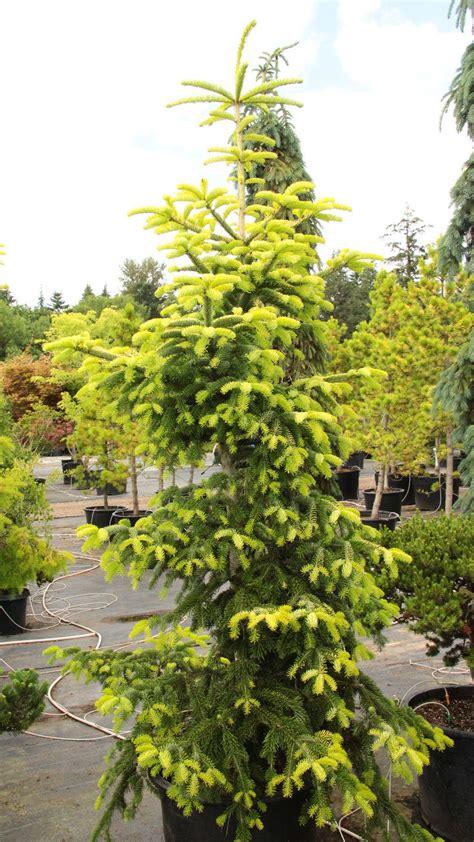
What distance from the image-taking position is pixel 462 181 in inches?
330

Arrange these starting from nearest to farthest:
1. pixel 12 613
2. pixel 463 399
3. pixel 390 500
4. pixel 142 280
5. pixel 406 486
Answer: pixel 12 613, pixel 463 399, pixel 390 500, pixel 406 486, pixel 142 280

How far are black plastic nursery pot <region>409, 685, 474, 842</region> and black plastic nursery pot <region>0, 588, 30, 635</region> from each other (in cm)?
425

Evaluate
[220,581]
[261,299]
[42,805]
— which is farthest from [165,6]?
[42,805]

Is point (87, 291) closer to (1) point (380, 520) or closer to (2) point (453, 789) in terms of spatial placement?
(1) point (380, 520)

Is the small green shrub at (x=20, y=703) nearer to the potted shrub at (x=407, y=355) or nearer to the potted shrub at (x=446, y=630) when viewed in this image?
the potted shrub at (x=446, y=630)

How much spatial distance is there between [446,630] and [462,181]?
274 inches

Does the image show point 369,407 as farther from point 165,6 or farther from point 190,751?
point 190,751

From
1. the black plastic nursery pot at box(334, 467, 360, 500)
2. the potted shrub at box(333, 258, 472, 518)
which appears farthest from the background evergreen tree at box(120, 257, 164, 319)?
the potted shrub at box(333, 258, 472, 518)

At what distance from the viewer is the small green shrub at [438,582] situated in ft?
9.89

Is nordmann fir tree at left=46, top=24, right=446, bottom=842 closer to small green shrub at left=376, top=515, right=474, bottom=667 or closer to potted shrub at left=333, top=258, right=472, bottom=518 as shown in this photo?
small green shrub at left=376, top=515, right=474, bottom=667

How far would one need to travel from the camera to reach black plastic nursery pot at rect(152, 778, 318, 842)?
2549 mm

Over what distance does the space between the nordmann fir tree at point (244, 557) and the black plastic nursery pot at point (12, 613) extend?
11.9 ft

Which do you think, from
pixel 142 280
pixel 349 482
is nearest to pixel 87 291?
pixel 142 280

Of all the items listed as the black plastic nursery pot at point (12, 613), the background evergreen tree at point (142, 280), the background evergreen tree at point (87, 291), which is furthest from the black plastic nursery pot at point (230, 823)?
the background evergreen tree at point (87, 291)
